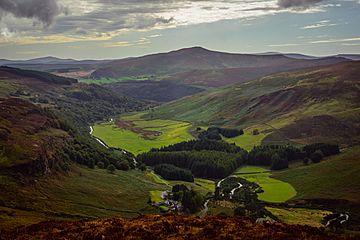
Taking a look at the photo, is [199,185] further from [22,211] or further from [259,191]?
[22,211]

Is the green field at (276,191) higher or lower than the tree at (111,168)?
lower

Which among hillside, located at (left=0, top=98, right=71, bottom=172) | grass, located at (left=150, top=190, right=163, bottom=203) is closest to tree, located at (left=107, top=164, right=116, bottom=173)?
hillside, located at (left=0, top=98, right=71, bottom=172)

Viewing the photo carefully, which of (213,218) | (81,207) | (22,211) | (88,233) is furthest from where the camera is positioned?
(81,207)

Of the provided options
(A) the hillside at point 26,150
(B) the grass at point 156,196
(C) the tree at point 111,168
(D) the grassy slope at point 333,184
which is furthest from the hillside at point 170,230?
(C) the tree at point 111,168

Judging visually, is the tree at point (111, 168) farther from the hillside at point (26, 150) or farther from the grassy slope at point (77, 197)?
the hillside at point (26, 150)

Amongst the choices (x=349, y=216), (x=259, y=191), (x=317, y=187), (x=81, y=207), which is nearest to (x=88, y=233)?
(x=81, y=207)

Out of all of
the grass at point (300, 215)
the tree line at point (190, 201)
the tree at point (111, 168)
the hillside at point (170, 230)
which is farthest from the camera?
the tree at point (111, 168)

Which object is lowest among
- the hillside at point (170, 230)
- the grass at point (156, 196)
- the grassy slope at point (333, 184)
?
the grassy slope at point (333, 184)
